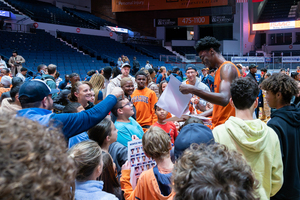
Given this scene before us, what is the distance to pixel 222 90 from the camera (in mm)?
2400

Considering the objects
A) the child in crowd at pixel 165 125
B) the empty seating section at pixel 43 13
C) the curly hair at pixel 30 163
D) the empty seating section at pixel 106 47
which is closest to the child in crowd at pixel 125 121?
the child in crowd at pixel 165 125

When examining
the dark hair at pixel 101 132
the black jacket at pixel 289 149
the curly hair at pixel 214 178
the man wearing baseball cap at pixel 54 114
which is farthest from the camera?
the dark hair at pixel 101 132

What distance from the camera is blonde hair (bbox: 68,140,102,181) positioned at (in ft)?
5.09

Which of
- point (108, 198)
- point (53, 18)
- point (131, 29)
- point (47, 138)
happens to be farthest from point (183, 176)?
point (131, 29)

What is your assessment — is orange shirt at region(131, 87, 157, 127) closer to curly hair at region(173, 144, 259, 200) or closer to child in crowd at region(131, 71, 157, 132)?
child in crowd at region(131, 71, 157, 132)

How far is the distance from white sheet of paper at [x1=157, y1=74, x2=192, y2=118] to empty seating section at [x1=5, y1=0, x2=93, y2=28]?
1865cm

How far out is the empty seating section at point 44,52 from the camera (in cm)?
1286

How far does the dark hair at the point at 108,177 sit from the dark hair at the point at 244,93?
1136 millimetres

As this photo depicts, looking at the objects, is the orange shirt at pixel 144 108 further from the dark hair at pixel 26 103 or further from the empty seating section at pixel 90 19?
the empty seating section at pixel 90 19

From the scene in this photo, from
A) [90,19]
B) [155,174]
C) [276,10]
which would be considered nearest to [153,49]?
[90,19]

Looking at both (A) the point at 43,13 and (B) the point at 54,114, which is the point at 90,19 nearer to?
(A) the point at 43,13

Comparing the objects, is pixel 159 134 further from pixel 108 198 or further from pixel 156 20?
pixel 156 20

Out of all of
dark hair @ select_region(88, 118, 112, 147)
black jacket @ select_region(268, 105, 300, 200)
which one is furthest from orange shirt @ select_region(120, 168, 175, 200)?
black jacket @ select_region(268, 105, 300, 200)

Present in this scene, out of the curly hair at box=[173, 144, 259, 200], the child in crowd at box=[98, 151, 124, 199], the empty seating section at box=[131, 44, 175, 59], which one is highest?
the empty seating section at box=[131, 44, 175, 59]
